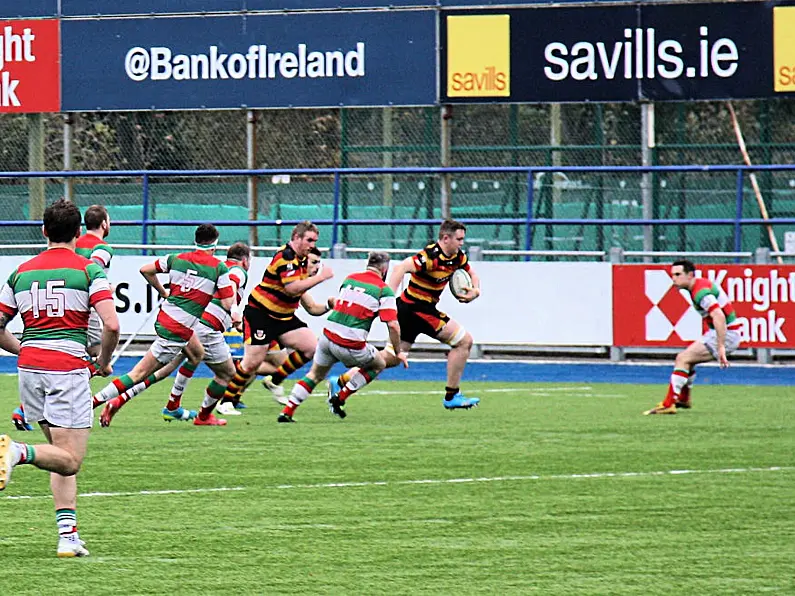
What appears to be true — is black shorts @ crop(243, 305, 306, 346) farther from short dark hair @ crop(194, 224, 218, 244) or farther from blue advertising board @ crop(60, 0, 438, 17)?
blue advertising board @ crop(60, 0, 438, 17)

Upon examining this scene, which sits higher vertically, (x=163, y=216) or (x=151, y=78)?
(x=151, y=78)

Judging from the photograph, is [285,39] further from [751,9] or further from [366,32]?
[751,9]

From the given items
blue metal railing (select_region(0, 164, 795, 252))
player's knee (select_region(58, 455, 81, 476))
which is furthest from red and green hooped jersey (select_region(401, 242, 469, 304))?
player's knee (select_region(58, 455, 81, 476))

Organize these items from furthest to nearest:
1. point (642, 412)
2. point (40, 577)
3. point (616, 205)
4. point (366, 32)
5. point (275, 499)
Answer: point (366, 32) → point (616, 205) → point (642, 412) → point (275, 499) → point (40, 577)

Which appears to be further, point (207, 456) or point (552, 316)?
point (552, 316)

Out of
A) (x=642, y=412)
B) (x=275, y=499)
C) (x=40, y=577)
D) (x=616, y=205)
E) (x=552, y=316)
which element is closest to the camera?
(x=40, y=577)

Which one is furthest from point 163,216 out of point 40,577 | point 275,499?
point 40,577

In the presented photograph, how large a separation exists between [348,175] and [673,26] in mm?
4968

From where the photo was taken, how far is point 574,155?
24906 mm

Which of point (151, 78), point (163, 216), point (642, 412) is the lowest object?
point (642, 412)

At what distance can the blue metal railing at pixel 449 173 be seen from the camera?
21.7m

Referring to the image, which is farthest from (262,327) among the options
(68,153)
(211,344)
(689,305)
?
(68,153)

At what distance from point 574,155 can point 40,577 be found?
1808 cm

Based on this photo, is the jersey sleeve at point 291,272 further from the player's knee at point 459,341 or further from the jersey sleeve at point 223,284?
the player's knee at point 459,341
